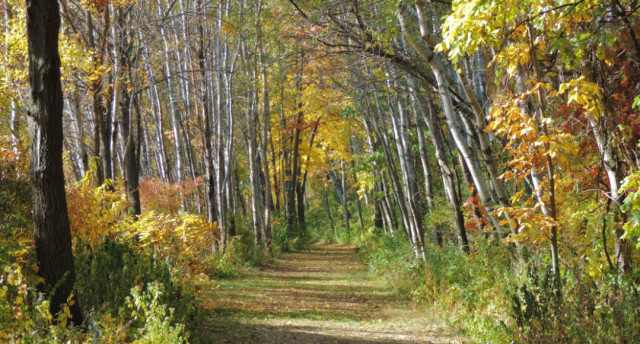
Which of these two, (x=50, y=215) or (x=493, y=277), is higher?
(x=50, y=215)

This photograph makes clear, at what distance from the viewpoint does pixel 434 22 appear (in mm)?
11148

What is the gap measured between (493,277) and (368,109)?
7.15m

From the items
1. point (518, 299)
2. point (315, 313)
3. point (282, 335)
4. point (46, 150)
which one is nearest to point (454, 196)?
point (315, 313)

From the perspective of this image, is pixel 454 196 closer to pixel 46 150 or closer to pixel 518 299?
pixel 518 299

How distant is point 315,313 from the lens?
9.49 metres

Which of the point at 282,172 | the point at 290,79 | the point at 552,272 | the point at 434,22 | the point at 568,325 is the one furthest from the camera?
the point at 282,172

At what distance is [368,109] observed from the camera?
45.7 feet

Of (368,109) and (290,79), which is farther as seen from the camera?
(290,79)

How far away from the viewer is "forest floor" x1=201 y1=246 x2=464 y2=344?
7363mm

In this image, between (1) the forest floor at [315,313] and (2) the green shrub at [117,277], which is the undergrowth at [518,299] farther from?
(2) the green shrub at [117,277]

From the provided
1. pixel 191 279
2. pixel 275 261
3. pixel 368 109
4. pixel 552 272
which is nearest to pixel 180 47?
pixel 368 109

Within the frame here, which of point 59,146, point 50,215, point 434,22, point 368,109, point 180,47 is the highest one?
point 180,47

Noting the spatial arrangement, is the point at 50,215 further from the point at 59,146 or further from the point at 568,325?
the point at 568,325

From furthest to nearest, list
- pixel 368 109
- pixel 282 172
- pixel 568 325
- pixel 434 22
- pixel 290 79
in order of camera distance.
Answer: pixel 282 172, pixel 290 79, pixel 368 109, pixel 434 22, pixel 568 325
